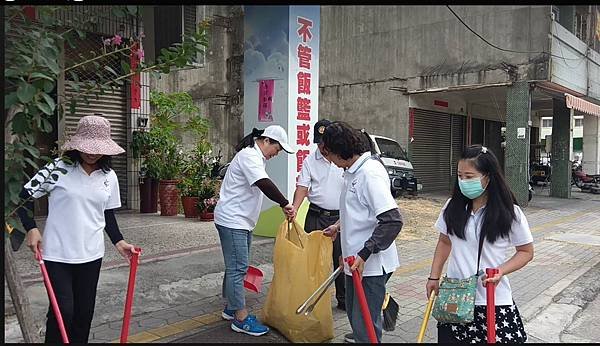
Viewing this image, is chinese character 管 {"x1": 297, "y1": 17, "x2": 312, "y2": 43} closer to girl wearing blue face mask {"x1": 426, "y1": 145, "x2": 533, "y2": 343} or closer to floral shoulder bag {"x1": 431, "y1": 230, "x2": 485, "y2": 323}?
girl wearing blue face mask {"x1": 426, "y1": 145, "x2": 533, "y2": 343}

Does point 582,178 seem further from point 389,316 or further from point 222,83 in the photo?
point 389,316

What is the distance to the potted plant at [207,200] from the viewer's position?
8438mm

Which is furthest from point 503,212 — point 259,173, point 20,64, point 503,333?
point 20,64

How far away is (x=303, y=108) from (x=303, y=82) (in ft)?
1.16

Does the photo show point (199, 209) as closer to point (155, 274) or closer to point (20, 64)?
point (155, 274)

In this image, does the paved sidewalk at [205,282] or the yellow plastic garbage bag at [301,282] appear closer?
the yellow plastic garbage bag at [301,282]

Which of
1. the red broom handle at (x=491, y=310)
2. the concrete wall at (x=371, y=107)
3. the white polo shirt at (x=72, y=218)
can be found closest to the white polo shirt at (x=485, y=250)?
the red broom handle at (x=491, y=310)

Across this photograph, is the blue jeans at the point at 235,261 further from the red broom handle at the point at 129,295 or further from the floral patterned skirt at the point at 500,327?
the floral patterned skirt at the point at 500,327

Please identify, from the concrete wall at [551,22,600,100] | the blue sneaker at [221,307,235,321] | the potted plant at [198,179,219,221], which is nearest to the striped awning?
the concrete wall at [551,22,600,100]

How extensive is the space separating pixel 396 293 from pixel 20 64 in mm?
3883

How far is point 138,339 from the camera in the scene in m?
3.58

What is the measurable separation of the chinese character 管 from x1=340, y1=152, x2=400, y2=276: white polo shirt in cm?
429

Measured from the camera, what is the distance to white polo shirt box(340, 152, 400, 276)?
291 centimetres

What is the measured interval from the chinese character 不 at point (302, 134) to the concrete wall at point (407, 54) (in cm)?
848
